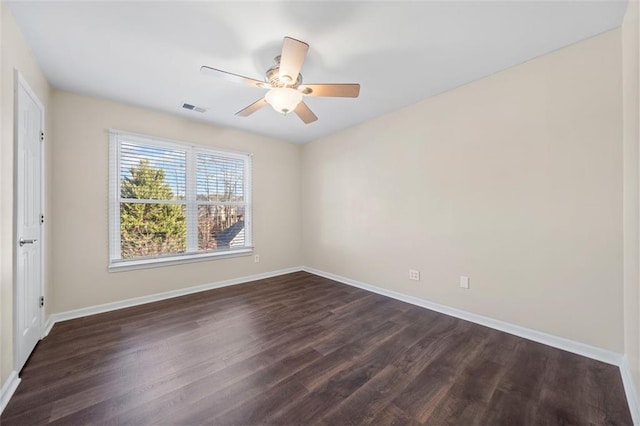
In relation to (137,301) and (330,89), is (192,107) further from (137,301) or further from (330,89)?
(137,301)

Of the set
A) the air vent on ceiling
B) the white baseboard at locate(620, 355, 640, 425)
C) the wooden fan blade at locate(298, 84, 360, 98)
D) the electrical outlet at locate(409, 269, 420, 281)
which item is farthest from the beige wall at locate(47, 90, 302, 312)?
the white baseboard at locate(620, 355, 640, 425)

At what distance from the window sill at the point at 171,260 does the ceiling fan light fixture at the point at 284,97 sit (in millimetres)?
2561

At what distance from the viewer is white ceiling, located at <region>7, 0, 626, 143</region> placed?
1645 mm

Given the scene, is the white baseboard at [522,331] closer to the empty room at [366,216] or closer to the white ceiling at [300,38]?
the empty room at [366,216]

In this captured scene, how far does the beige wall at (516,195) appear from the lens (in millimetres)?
1891

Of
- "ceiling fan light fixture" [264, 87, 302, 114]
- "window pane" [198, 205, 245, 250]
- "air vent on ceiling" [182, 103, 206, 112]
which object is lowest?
"window pane" [198, 205, 245, 250]

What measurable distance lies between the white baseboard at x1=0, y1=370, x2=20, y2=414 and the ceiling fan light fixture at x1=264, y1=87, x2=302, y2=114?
8.38 feet

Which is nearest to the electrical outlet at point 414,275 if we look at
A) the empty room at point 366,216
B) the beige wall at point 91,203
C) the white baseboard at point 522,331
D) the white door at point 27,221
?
the empty room at point 366,216

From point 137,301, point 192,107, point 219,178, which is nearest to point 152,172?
point 219,178

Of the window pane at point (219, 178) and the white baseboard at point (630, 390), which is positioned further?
the window pane at point (219, 178)

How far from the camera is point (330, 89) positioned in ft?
6.78

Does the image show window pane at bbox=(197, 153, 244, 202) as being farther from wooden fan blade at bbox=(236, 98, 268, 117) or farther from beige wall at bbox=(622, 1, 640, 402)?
beige wall at bbox=(622, 1, 640, 402)

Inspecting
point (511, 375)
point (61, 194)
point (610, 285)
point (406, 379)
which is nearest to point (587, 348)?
point (610, 285)

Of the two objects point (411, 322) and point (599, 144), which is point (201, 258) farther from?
point (599, 144)
